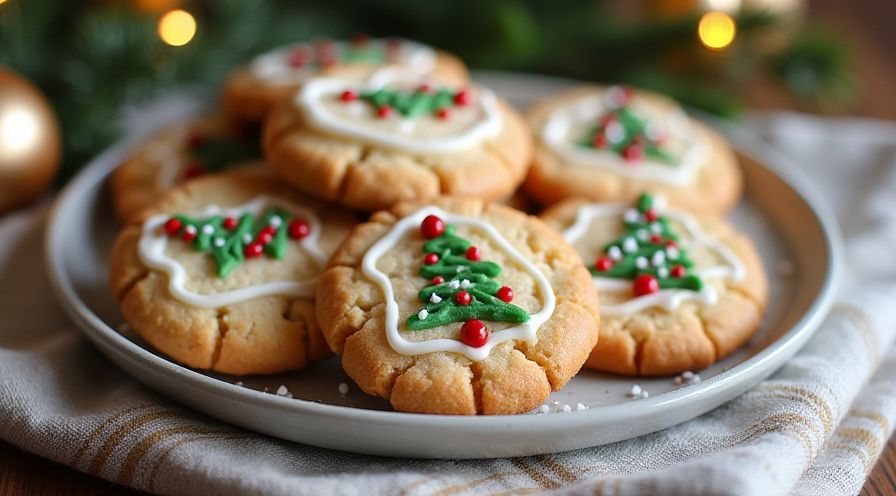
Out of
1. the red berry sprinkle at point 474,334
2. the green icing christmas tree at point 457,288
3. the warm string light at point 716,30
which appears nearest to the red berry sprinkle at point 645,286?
the green icing christmas tree at point 457,288

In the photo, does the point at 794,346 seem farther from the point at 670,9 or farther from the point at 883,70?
the point at 883,70

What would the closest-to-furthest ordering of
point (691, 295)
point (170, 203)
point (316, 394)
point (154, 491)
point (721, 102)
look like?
point (154, 491)
point (316, 394)
point (691, 295)
point (170, 203)
point (721, 102)

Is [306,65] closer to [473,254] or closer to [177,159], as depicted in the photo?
[177,159]

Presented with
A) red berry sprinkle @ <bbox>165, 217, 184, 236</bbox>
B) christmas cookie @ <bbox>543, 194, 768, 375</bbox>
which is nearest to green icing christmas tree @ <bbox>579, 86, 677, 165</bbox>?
christmas cookie @ <bbox>543, 194, 768, 375</bbox>

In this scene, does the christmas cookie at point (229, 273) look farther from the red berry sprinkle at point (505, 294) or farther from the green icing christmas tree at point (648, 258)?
the green icing christmas tree at point (648, 258)

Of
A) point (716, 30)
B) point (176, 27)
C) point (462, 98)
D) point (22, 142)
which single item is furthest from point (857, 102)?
point (22, 142)

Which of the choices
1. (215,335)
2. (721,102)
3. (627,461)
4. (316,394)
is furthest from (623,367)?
(721,102)
